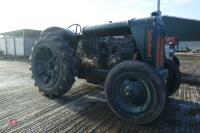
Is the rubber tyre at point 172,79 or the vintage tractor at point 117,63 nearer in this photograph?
the vintage tractor at point 117,63

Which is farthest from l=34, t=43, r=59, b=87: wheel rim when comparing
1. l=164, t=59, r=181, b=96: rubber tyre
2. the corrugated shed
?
the corrugated shed

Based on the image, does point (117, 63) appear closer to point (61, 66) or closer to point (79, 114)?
point (61, 66)

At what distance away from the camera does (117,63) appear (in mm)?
6055

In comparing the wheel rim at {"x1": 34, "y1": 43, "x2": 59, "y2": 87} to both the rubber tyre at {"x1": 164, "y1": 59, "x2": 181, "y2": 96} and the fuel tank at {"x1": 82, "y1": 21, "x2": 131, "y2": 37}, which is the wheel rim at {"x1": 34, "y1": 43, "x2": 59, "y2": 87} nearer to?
the fuel tank at {"x1": 82, "y1": 21, "x2": 131, "y2": 37}

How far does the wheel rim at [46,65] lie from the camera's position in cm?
644

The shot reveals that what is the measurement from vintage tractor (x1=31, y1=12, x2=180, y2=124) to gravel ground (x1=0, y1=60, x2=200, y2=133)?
0.29 meters

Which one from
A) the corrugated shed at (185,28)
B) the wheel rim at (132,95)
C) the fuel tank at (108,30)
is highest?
the corrugated shed at (185,28)

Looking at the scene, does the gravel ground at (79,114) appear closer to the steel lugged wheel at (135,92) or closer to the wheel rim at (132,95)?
the steel lugged wheel at (135,92)

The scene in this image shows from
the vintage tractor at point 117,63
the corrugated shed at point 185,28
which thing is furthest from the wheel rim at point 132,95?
the corrugated shed at point 185,28

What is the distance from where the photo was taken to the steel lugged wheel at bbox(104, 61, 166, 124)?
4.55 metres

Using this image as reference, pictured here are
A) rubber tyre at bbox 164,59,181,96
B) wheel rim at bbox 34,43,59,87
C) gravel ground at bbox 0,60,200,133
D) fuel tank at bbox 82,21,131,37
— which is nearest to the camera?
gravel ground at bbox 0,60,200,133

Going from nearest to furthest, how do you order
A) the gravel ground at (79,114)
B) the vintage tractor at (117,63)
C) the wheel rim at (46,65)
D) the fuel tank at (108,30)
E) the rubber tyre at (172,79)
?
the gravel ground at (79,114)
the vintage tractor at (117,63)
the fuel tank at (108,30)
the wheel rim at (46,65)
the rubber tyre at (172,79)

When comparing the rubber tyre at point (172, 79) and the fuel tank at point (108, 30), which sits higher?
the fuel tank at point (108, 30)

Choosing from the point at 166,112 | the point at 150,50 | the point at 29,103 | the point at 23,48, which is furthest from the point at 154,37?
the point at 23,48
